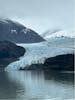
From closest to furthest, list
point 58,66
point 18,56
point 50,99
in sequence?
point 50,99
point 58,66
point 18,56

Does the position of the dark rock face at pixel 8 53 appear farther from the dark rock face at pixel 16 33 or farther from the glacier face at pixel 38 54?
the dark rock face at pixel 16 33

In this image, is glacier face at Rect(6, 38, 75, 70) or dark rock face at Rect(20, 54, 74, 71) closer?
glacier face at Rect(6, 38, 75, 70)

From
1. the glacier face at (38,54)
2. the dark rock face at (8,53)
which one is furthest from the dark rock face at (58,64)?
the dark rock face at (8,53)

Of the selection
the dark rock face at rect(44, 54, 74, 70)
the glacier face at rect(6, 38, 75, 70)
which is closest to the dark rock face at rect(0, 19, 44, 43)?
the dark rock face at rect(44, 54, 74, 70)

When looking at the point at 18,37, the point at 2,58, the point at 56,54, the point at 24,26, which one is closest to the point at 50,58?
the point at 56,54

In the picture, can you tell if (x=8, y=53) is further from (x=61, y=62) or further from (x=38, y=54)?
(x=38, y=54)

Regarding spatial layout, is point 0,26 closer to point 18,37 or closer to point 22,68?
point 18,37

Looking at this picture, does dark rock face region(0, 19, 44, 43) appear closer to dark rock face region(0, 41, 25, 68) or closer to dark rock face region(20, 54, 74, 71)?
dark rock face region(0, 41, 25, 68)

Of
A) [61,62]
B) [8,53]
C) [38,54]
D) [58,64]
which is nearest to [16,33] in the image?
[8,53]
